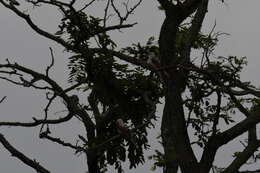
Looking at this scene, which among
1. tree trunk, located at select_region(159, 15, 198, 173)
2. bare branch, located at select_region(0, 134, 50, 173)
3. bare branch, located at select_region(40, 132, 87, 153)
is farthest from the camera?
bare branch, located at select_region(0, 134, 50, 173)

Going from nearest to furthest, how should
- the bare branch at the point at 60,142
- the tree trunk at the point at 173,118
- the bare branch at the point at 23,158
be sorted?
the bare branch at the point at 60,142 < the tree trunk at the point at 173,118 < the bare branch at the point at 23,158

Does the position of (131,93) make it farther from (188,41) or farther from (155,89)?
(188,41)

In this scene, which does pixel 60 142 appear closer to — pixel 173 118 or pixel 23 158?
pixel 23 158

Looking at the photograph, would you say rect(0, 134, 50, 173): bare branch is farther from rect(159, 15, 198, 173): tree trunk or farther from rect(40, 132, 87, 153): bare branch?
rect(159, 15, 198, 173): tree trunk

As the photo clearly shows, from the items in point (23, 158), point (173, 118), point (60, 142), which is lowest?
point (60, 142)

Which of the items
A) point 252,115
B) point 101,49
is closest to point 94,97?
point 101,49

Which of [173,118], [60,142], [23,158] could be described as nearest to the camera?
[60,142]

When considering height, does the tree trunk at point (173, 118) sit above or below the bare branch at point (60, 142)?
above

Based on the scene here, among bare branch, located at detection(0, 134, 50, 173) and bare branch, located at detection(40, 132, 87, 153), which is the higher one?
bare branch, located at detection(0, 134, 50, 173)

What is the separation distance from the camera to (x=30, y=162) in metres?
8.14

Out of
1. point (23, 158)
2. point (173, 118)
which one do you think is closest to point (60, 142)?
point (23, 158)

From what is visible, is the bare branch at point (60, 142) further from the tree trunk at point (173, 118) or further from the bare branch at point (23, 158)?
the tree trunk at point (173, 118)

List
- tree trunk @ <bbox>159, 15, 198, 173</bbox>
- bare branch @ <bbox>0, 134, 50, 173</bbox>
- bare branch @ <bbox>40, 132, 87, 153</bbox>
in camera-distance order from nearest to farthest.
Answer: bare branch @ <bbox>40, 132, 87, 153</bbox>
tree trunk @ <bbox>159, 15, 198, 173</bbox>
bare branch @ <bbox>0, 134, 50, 173</bbox>

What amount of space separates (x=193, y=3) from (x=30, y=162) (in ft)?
12.1
